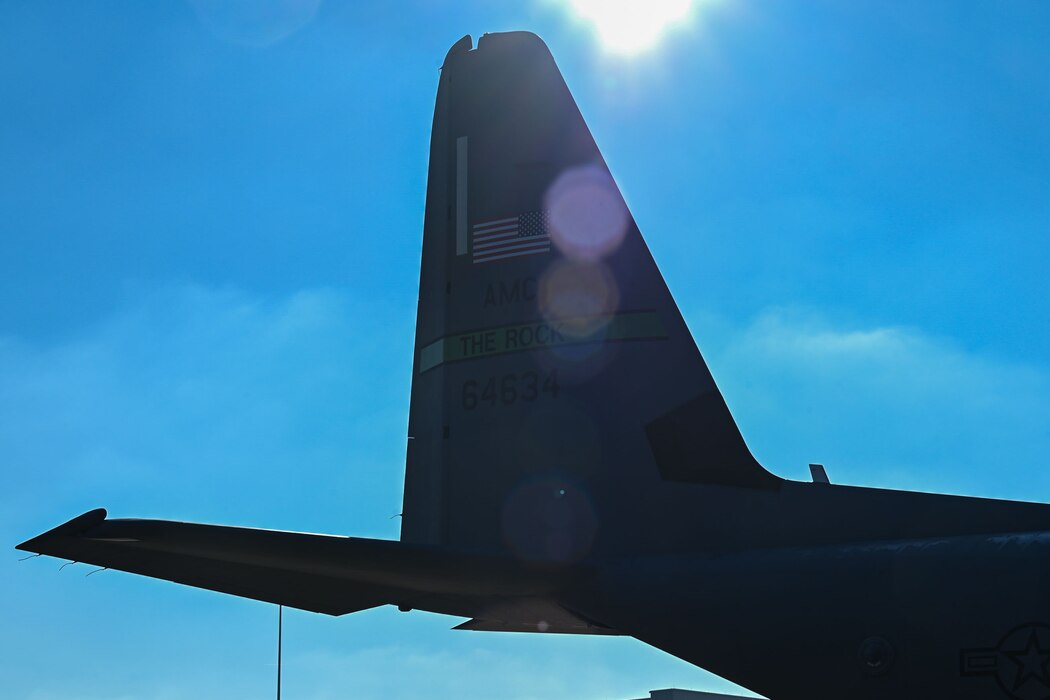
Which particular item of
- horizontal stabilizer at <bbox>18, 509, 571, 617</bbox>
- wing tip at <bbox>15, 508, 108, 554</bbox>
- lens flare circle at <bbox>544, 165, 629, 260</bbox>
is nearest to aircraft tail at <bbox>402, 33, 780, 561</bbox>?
lens flare circle at <bbox>544, 165, 629, 260</bbox>

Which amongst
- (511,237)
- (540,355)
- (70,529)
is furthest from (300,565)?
(511,237)

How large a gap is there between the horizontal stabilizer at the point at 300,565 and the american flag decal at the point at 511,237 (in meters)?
3.24

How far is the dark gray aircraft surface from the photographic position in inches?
263

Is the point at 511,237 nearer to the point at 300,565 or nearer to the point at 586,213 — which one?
Answer: the point at 586,213

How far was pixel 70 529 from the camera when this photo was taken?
5.96 m

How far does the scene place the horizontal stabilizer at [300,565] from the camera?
246 inches

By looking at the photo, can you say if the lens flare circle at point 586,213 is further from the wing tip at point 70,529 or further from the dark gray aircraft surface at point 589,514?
the wing tip at point 70,529

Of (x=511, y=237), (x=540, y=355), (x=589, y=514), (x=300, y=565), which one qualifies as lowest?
(x=300, y=565)

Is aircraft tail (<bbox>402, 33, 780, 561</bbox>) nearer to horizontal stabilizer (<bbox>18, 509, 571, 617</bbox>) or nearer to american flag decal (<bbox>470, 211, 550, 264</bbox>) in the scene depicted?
american flag decal (<bbox>470, 211, 550, 264</bbox>)

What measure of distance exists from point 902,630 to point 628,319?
3383 millimetres

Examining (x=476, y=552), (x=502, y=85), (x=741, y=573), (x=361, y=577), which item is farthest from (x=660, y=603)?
(x=502, y=85)

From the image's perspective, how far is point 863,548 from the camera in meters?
7.23

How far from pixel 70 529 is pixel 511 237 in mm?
4957

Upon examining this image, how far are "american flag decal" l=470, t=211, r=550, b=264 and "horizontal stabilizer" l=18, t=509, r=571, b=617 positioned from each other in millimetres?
3239
